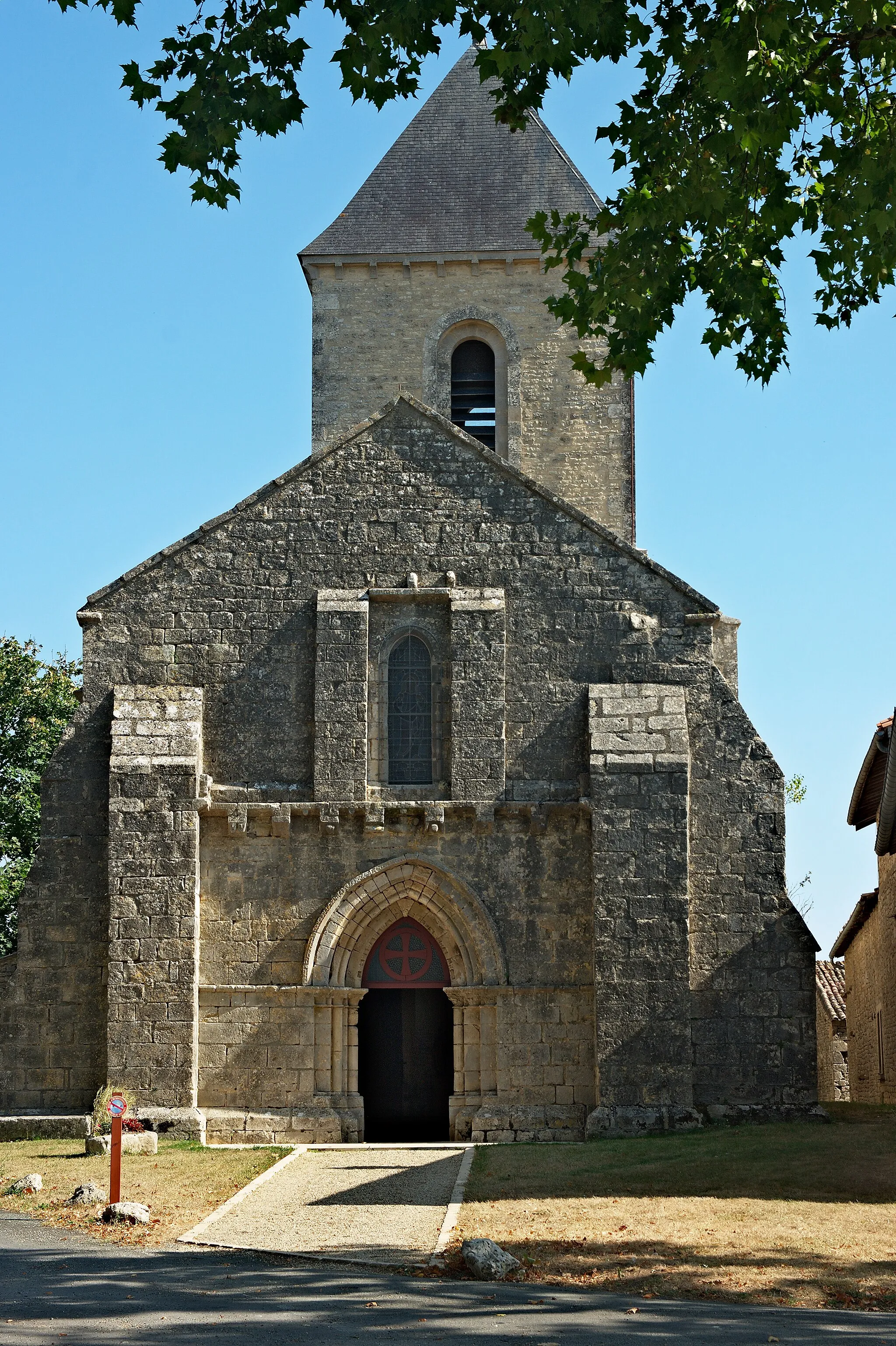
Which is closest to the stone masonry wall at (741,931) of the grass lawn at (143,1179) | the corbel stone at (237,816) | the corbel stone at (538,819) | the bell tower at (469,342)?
the corbel stone at (538,819)

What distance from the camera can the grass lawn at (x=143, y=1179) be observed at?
11.3m

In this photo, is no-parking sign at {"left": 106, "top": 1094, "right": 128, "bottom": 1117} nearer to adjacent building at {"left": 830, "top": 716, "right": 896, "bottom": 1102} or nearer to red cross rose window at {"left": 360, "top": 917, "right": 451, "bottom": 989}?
red cross rose window at {"left": 360, "top": 917, "right": 451, "bottom": 989}

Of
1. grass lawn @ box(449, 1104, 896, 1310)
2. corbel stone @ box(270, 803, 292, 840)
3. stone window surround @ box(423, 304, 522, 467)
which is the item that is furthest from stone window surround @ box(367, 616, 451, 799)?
stone window surround @ box(423, 304, 522, 467)

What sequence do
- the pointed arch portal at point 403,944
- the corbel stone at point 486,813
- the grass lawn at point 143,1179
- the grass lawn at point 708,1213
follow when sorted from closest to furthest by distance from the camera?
the grass lawn at point 708,1213
the grass lawn at point 143,1179
the pointed arch portal at point 403,944
the corbel stone at point 486,813

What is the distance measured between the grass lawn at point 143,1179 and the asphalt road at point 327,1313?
1337 millimetres

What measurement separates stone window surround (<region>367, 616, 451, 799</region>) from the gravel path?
3.79m

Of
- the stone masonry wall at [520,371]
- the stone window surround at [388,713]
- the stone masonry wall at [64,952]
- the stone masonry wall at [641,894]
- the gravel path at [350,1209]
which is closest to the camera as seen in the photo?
the gravel path at [350,1209]

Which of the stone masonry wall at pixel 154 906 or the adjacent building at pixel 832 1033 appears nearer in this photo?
the stone masonry wall at pixel 154 906

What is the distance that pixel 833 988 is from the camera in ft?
101

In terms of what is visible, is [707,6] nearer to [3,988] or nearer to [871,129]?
[871,129]

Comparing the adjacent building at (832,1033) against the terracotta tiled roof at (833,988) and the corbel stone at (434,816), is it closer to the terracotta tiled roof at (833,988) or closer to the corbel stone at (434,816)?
the terracotta tiled roof at (833,988)

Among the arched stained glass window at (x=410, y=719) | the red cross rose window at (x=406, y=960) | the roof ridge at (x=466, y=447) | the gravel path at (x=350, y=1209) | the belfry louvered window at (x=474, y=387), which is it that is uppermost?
the belfry louvered window at (x=474, y=387)

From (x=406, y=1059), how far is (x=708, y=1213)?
26.3ft

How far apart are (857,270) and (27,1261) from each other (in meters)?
8.40
